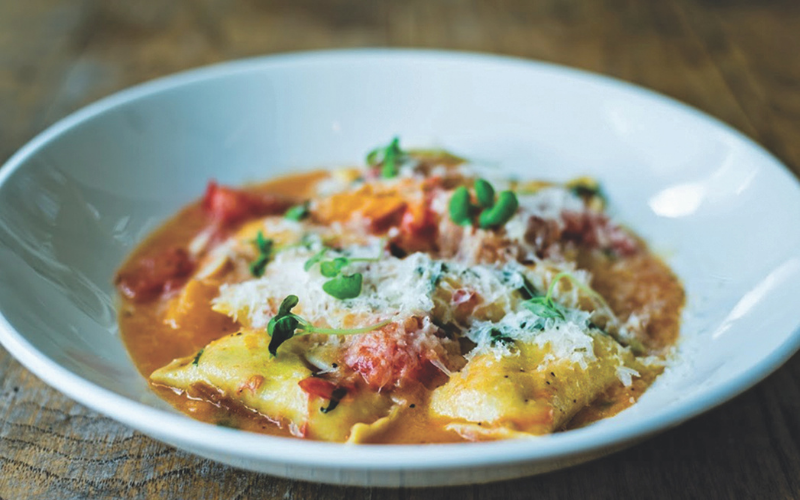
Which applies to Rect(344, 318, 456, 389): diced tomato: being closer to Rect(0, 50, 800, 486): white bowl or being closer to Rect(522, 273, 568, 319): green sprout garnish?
Rect(522, 273, 568, 319): green sprout garnish

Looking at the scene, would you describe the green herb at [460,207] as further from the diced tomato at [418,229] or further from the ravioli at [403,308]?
the diced tomato at [418,229]

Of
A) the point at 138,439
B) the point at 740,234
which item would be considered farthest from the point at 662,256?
the point at 138,439

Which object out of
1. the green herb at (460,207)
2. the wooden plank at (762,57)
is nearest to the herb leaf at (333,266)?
the green herb at (460,207)

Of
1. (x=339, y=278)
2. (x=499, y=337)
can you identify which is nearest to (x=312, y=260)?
(x=339, y=278)

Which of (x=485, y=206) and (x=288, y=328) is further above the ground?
(x=288, y=328)

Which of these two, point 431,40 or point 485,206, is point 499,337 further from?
point 431,40

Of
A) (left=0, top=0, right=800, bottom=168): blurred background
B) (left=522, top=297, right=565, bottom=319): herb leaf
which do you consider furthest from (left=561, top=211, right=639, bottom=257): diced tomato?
(left=0, top=0, right=800, bottom=168): blurred background
